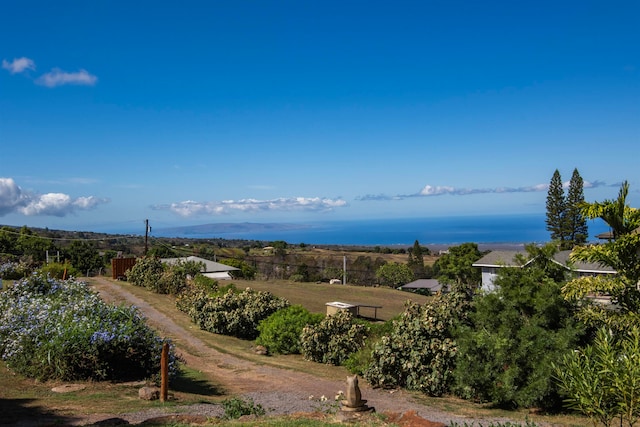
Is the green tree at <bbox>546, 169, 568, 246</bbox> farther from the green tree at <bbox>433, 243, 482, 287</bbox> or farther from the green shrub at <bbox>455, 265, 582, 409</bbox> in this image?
the green shrub at <bbox>455, 265, 582, 409</bbox>

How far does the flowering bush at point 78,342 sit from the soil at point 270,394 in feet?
7.77

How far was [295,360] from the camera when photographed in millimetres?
Result: 18547

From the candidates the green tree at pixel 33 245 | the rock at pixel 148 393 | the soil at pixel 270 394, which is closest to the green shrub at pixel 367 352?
the soil at pixel 270 394

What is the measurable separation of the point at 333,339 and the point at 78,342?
8.83m

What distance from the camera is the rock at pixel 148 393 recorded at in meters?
10.7

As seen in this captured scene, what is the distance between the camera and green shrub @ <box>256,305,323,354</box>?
64.6 ft

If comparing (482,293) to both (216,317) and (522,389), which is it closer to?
(522,389)

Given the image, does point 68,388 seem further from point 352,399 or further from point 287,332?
point 287,332

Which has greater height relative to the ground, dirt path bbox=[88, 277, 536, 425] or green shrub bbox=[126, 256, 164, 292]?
green shrub bbox=[126, 256, 164, 292]

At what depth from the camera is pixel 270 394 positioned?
1257cm

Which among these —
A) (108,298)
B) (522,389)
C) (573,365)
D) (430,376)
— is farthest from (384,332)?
(108,298)

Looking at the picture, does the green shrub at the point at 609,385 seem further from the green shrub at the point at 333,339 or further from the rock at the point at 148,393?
the green shrub at the point at 333,339

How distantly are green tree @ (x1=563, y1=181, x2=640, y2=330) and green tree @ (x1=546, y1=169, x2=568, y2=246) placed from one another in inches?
1752

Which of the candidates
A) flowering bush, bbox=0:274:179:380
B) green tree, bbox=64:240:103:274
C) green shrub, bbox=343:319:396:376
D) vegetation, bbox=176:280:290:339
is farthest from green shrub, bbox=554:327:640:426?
green tree, bbox=64:240:103:274
